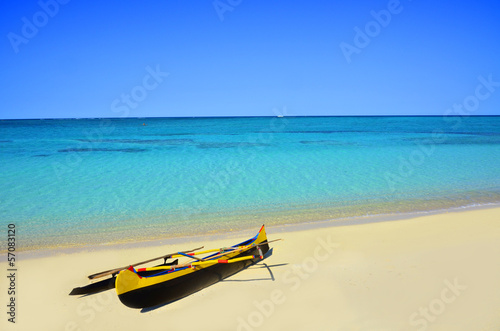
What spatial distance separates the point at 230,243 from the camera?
8.47 metres

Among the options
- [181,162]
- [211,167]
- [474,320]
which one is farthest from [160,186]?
[474,320]

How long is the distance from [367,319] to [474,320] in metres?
1.63

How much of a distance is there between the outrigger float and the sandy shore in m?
0.17

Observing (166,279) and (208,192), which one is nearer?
(166,279)

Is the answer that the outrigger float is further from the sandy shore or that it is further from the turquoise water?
the turquoise water

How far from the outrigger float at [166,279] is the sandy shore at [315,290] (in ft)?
0.55

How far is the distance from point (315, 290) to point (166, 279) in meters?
2.71

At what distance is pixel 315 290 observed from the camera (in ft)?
20.4

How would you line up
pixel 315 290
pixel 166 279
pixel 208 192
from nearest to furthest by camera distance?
pixel 166 279 < pixel 315 290 < pixel 208 192

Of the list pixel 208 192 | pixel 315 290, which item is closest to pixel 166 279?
pixel 315 290

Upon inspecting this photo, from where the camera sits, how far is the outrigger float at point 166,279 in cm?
527

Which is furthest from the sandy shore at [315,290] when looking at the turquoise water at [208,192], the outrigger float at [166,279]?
the turquoise water at [208,192]

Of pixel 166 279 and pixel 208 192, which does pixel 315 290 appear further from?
pixel 208 192

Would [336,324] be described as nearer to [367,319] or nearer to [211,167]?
[367,319]
